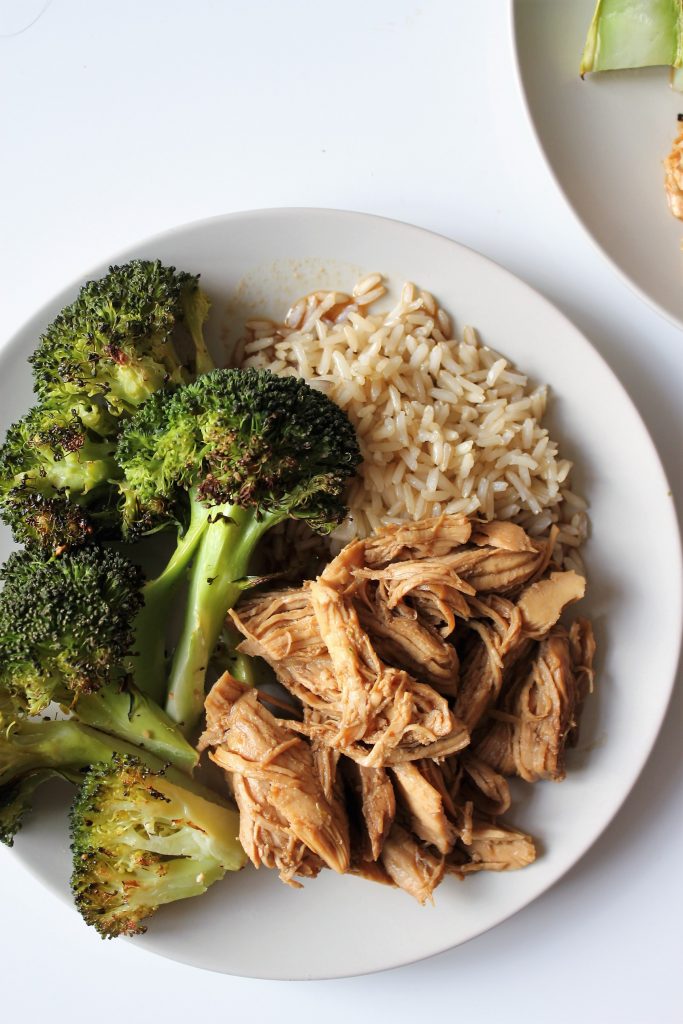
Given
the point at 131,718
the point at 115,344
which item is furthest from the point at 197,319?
the point at 131,718

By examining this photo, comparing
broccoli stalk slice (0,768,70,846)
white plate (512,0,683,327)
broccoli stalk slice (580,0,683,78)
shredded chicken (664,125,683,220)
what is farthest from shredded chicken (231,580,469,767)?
broccoli stalk slice (580,0,683,78)

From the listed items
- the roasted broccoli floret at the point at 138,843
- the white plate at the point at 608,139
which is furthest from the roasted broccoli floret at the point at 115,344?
the white plate at the point at 608,139

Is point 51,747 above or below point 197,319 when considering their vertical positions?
below

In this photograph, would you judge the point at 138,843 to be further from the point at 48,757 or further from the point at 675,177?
the point at 675,177

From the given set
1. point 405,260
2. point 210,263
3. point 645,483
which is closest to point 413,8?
point 405,260

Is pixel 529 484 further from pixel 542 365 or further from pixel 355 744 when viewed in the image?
pixel 355 744

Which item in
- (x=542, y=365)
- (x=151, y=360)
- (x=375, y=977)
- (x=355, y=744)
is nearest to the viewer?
(x=355, y=744)
